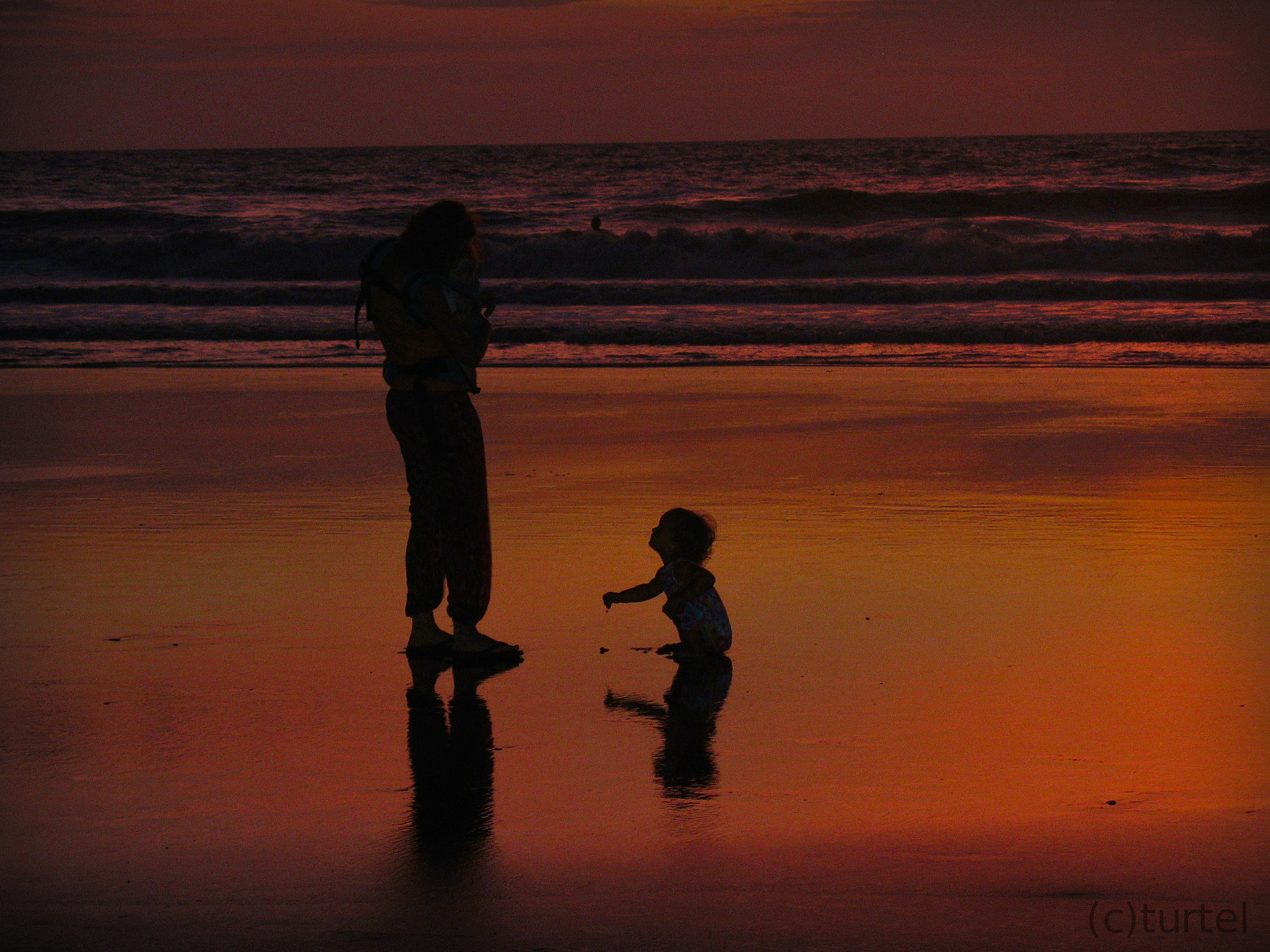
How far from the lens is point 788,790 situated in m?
3.90

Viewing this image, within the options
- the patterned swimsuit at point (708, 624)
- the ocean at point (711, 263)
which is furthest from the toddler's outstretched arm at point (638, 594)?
the ocean at point (711, 263)

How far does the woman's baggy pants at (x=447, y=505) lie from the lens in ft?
17.8

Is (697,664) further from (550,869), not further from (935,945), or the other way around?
(935,945)

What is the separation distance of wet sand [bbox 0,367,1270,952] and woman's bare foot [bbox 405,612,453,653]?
86mm

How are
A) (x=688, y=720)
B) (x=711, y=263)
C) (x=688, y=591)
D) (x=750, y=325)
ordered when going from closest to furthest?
(x=688, y=720)
(x=688, y=591)
(x=750, y=325)
(x=711, y=263)

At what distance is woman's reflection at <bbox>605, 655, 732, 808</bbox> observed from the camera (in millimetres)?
3984

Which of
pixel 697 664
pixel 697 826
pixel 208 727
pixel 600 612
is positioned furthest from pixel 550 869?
pixel 600 612

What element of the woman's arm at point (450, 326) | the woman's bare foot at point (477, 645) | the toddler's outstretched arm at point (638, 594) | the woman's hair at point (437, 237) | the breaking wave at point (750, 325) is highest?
the breaking wave at point (750, 325)

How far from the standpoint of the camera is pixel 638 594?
5.51m

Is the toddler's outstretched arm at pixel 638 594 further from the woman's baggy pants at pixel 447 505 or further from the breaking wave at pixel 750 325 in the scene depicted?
the breaking wave at pixel 750 325

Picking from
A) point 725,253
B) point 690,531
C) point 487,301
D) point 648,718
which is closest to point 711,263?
point 725,253

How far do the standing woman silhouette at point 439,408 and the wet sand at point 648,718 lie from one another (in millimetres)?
224

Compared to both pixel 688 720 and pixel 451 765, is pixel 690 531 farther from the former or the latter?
pixel 451 765

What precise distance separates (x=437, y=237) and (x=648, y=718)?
1791 millimetres
